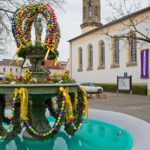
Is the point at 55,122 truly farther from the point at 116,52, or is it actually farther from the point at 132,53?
the point at 116,52

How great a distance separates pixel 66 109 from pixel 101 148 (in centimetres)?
120

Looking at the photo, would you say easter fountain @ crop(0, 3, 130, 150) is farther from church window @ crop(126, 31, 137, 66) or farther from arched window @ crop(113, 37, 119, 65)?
arched window @ crop(113, 37, 119, 65)

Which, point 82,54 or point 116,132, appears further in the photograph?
point 82,54

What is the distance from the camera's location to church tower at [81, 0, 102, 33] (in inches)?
2238

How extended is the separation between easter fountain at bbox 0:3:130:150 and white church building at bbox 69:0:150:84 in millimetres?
20647

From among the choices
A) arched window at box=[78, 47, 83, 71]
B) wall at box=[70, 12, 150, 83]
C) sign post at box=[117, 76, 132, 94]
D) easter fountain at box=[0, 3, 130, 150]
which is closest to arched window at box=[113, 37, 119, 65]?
wall at box=[70, 12, 150, 83]

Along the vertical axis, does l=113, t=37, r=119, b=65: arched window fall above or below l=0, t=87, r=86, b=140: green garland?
above

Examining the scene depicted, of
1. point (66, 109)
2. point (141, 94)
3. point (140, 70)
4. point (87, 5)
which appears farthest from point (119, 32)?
point (66, 109)

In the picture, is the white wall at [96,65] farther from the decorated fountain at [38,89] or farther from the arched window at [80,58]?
the decorated fountain at [38,89]

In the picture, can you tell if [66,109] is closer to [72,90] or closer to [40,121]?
[72,90]

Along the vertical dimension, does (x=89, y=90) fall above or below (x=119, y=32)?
below

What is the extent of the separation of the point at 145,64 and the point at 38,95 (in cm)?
2992

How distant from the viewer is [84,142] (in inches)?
289

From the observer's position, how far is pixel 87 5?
2239 inches
